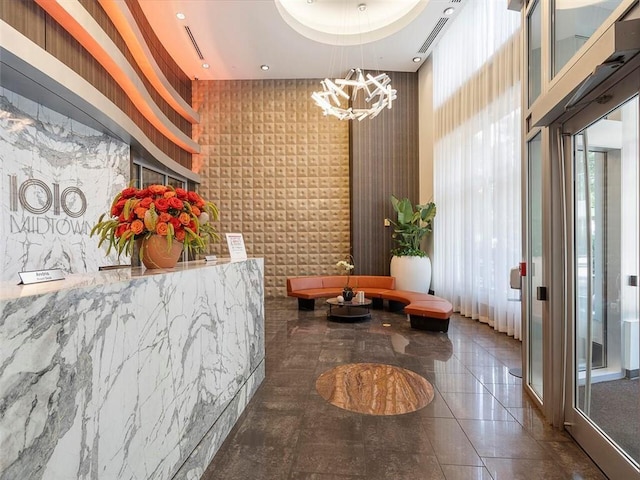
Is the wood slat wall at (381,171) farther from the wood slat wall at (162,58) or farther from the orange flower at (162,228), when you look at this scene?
the orange flower at (162,228)

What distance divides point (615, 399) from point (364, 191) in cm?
637

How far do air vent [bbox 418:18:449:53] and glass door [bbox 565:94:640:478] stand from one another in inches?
194

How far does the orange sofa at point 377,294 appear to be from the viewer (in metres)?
5.04

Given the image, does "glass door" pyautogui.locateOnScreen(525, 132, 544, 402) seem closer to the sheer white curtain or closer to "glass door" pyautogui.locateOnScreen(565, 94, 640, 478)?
"glass door" pyautogui.locateOnScreen(565, 94, 640, 478)

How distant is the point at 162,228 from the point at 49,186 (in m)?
3.33

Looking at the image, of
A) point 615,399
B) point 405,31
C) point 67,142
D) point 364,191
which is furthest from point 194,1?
point 615,399

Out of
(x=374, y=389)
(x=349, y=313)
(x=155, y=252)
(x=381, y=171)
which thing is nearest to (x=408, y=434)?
(x=374, y=389)

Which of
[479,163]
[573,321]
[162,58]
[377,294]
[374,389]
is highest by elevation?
[162,58]

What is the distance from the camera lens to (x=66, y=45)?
3.92 m

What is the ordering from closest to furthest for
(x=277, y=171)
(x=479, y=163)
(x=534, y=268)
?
(x=534, y=268) → (x=479, y=163) → (x=277, y=171)

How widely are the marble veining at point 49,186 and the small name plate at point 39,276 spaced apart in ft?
9.60

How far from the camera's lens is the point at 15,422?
2.98 ft

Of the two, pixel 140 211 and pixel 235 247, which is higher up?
pixel 140 211

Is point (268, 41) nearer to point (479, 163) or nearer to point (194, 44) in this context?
point (194, 44)
